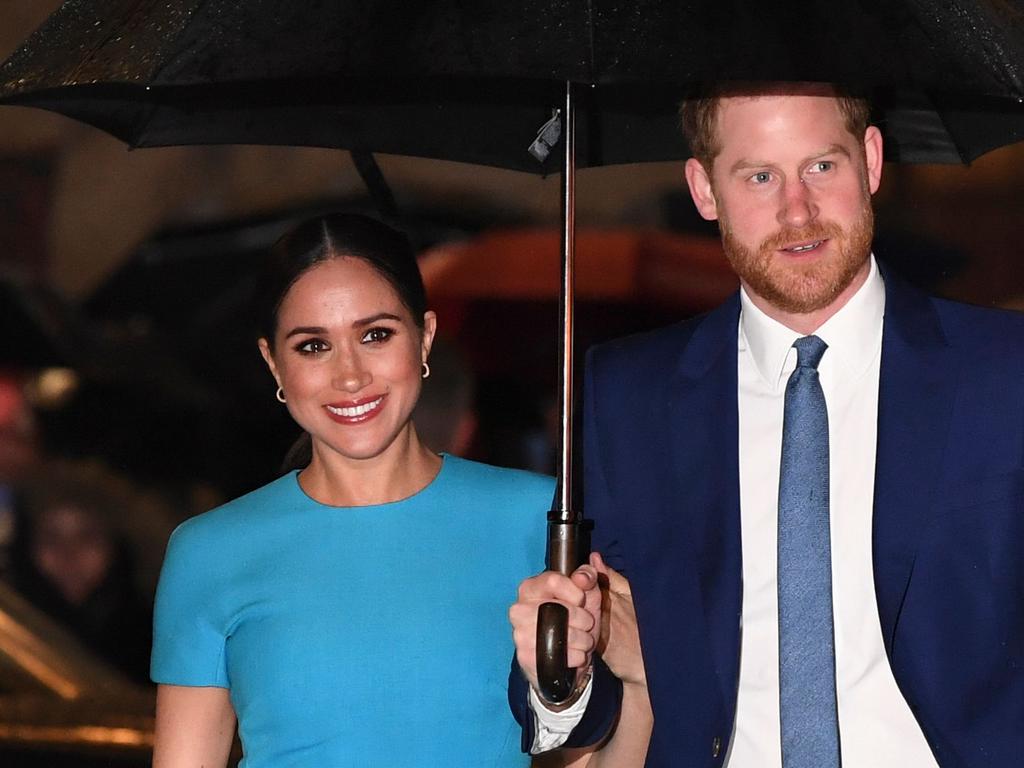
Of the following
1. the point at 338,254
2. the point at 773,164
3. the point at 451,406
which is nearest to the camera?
the point at 773,164

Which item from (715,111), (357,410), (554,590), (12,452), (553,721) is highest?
(12,452)

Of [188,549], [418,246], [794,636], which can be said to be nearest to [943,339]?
[794,636]

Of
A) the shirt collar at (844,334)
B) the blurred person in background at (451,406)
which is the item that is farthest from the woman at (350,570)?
the blurred person in background at (451,406)

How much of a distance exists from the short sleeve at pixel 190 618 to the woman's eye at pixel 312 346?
0.90 feet

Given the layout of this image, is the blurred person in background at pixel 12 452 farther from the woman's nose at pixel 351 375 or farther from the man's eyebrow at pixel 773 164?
the man's eyebrow at pixel 773 164

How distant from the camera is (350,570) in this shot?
2203 millimetres

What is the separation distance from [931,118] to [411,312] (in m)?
0.78

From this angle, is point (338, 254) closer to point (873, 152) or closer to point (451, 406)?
point (873, 152)

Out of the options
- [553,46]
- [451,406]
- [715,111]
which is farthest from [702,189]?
[451,406]

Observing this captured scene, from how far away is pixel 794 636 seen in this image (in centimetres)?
193

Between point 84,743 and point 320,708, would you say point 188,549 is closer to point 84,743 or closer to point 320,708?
point 320,708

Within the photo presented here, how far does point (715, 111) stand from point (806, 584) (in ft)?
1.98

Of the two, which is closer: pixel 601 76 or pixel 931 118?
pixel 601 76

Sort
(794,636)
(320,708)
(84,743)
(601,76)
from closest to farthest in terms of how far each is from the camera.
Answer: (601,76) → (794,636) → (320,708) → (84,743)
